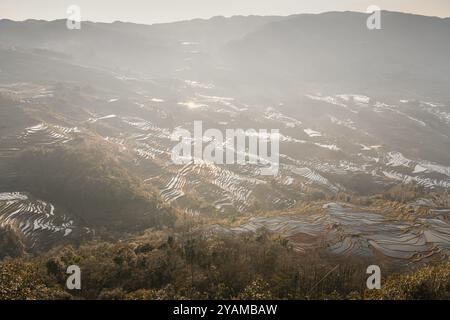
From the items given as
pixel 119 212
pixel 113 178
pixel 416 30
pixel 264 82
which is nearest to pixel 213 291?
pixel 119 212

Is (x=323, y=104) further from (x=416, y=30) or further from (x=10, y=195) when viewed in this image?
(x=416, y=30)

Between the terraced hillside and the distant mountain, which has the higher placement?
the distant mountain

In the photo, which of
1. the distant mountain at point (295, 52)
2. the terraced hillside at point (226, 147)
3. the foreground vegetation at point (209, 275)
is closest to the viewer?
the foreground vegetation at point (209, 275)

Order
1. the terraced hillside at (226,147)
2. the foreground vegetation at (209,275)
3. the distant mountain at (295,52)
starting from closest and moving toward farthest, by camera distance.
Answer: the foreground vegetation at (209,275), the terraced hillside at (226,147), the distant mountain at (295,52)

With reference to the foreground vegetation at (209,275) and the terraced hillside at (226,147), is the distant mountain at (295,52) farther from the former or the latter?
the foreground vegetation at (209,275)

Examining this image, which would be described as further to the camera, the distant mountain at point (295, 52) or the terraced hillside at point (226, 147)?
the distant mountain at point (295, 52)

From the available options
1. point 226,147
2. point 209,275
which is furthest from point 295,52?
point 209,275

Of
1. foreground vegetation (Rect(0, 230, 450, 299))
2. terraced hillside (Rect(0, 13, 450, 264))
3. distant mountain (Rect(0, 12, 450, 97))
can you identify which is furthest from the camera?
distant mountain (Rect(0, 12, 450, 97))

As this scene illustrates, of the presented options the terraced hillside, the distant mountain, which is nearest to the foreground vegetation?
the terraced hillside

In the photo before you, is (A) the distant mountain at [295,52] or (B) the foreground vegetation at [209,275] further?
(A) the distant mountain at [295,52]

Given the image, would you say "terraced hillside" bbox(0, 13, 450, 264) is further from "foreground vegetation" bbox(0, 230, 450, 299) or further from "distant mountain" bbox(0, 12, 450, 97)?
"foreground vegetation" bbox(0, 230, 450, 299)

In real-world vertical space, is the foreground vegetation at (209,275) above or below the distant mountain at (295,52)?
below

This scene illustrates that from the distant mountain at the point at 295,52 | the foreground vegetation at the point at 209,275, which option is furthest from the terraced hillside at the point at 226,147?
the foreground vegetation at the point at 209,275
